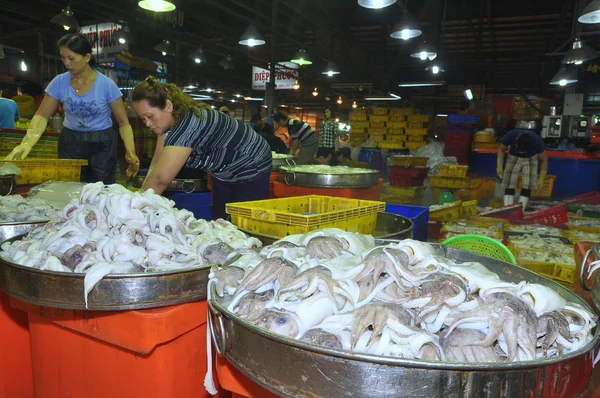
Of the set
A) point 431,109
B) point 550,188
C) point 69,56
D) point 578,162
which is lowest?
point 550,188

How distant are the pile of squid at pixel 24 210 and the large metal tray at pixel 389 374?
73.7 inches

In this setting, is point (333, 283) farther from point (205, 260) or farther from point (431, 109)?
point (431, 109)

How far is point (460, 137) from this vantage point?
42.5ft

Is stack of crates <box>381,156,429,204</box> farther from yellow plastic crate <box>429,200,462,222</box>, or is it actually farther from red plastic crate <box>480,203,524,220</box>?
red plastic crate <box>480,203,524,220</box>

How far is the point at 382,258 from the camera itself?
1221mm

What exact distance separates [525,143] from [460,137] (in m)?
4.53

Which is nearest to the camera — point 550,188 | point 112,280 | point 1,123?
point 112,280

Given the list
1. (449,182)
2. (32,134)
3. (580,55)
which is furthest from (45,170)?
(580,55)

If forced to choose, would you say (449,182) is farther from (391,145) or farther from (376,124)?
(376,124)

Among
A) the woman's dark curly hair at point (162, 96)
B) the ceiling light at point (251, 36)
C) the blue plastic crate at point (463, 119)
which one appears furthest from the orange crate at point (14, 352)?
the blue plastic crate at point (463, 119)

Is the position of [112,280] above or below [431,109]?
below

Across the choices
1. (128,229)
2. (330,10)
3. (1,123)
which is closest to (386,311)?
(128,229)

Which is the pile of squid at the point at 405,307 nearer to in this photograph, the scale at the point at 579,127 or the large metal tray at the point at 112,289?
the large metal tray at the point at 112,289

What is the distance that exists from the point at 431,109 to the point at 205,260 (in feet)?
84.6
